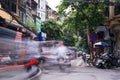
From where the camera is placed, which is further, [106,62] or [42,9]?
[42,9]

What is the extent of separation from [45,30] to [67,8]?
28.0 metres

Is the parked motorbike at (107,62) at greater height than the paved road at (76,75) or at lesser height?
greater

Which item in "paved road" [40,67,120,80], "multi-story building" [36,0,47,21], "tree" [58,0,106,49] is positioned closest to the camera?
"paved road" [40,67,120,80]

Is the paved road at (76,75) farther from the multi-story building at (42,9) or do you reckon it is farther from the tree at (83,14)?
the multi-story building at (42,9)

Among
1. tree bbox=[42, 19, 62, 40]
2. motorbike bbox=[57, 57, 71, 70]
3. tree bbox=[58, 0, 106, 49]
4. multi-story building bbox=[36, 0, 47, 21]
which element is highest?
multi-story building bbox=[36, 0, 47, 21]

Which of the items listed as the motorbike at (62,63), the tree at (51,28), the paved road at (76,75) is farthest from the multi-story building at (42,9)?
the paved road at (76,75)

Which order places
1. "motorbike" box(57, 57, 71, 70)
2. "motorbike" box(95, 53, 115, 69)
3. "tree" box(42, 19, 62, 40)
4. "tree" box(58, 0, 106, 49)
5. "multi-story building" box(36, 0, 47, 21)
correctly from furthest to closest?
"multi-story building" box(36, 0, 47, 21) → "tree" box(42, 19, 62, 40) → "tree" box(58, 0, 106, 49) → "motorbike" box(95, 53, 115, 69) → "motorbike" box(57, 57, 71, 70)

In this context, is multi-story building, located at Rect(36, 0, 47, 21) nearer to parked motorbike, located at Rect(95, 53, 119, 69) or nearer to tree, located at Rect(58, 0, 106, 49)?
tree, located at Rect(58, 0, 106, 49)

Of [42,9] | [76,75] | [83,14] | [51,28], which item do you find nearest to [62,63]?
[76,75]

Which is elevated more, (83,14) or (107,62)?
(83,14)

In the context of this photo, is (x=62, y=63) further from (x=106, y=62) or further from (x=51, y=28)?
(x=51, y=28)

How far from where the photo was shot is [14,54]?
1141 cm

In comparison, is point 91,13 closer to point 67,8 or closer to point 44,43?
point 67,8

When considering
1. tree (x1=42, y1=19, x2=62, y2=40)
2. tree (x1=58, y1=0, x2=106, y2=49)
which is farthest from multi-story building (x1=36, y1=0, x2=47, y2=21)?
tree (x1=58, y1=0, x2=106, y2=49)
